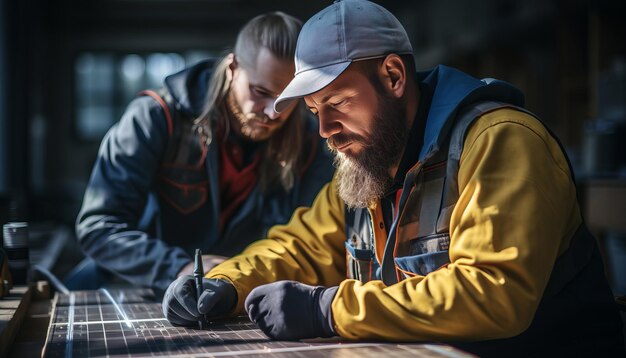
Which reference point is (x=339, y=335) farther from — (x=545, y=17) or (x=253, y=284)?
(x=545, y=17)

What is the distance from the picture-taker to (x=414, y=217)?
1642 mm

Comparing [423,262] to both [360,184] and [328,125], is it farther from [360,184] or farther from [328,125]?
[328,125]

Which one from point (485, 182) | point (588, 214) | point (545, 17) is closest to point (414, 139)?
point (485, 182)

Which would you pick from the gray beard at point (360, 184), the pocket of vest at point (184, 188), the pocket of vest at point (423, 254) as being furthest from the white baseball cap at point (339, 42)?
the pocket of vest at point (184, 188)

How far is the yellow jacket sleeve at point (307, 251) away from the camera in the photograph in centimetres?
198

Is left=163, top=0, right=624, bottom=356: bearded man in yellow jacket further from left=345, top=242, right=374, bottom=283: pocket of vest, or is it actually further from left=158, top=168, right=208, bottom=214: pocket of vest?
left=158, top=168, right=208, bottom=214: pocket of vest

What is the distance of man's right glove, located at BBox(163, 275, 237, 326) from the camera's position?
1702 mm

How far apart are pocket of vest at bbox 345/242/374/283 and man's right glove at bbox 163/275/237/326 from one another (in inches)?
13.0

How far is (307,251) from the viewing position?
2.06 m

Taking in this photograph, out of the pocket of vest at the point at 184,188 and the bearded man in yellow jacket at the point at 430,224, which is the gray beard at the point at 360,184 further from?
the pocket of vest at the point at 184,188

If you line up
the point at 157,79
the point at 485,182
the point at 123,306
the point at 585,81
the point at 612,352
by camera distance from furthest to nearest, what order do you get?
the point at 157,79
the point at 585,81
the point at 123,306
the point at 612,352
the point at 485,182

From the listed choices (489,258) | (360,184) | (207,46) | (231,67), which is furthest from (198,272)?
(207,46)

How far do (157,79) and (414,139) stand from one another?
1387cm

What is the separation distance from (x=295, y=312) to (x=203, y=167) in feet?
3.87
